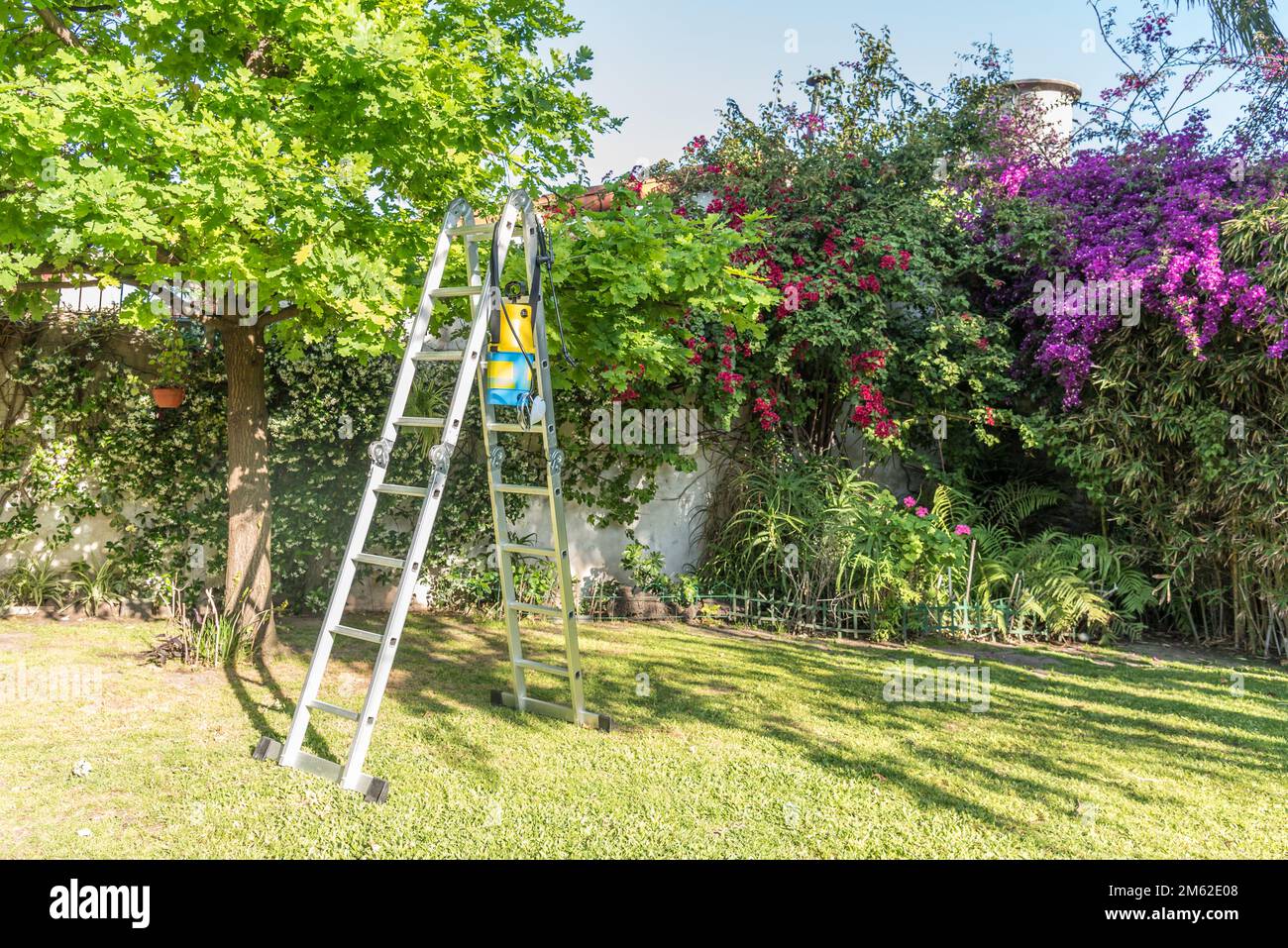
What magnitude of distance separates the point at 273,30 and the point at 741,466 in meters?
5.93

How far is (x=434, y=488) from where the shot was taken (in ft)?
13.2

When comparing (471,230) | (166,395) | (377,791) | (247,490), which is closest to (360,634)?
(377,791)

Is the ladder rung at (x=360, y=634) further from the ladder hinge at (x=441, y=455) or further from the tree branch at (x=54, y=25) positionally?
the tree branch at (x=54, y=25)

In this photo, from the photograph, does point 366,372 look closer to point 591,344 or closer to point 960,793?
point 591,344

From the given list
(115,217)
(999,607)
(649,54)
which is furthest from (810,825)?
(649,54)

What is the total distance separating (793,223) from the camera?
352 inches

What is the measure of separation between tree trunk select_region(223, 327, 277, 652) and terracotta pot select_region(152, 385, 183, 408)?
0.93 m

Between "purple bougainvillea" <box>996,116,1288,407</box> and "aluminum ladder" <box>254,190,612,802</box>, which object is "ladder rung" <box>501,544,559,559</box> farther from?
"purple bougainvillea" <box>996,116,1288,407</box>

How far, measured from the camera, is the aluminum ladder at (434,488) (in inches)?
154

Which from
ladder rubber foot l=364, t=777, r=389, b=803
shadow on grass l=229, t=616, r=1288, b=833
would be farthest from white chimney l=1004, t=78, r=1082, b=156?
ladder rubber foot l=364, t=777, r=389, b=803

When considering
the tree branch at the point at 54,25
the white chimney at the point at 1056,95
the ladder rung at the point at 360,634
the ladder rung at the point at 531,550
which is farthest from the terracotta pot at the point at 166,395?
the white chimney at the point at 1056,95

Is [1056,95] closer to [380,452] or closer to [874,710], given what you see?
A: [874,710]

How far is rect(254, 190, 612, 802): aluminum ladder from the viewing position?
391cm

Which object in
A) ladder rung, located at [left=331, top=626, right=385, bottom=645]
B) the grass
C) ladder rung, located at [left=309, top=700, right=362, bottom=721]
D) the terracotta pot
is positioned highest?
the terracotta pot
